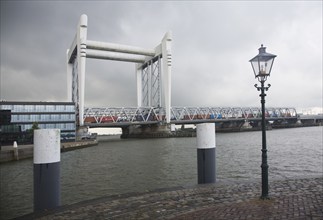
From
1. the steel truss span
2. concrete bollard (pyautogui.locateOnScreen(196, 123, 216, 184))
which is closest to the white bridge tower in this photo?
the steel truss span

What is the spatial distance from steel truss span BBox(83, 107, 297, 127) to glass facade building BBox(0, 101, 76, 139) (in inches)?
243

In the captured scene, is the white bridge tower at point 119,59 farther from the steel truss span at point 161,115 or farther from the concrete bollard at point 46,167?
the concrete bollard at point 46,167

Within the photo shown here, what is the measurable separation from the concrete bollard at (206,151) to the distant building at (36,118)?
54526 mm

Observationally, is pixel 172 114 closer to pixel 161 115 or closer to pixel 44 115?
pixel 161 115

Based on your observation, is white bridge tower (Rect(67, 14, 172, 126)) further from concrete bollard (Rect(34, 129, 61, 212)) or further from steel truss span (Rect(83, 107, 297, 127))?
concrete bollard (Rect(34, 129, 61, 212))

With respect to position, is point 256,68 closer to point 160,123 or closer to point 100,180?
point 100,180

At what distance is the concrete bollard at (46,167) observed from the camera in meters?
6.67

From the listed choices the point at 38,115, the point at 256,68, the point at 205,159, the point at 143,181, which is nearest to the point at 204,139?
the point at 205,159

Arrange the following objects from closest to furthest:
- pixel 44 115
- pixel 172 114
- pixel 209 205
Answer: pixel 209 205 → pixel 44 115 → pixel 172 114

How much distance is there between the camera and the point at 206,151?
880 centimetres

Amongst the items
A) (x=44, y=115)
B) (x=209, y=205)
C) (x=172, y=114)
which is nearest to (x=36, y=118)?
(x=44, y=115)

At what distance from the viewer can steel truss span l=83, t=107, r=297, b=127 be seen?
79188 mm

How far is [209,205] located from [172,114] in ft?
295

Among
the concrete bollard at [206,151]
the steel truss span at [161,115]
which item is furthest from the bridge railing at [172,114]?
the concrete bollard at [206,151]
